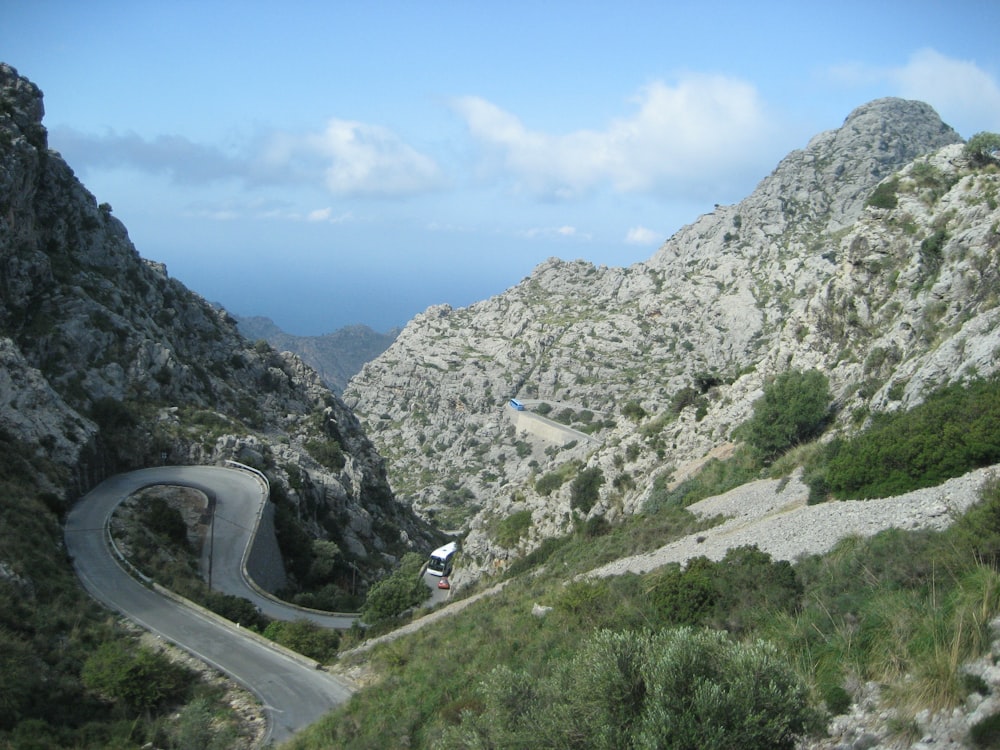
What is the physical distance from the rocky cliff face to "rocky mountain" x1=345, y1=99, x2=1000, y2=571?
38.0ft

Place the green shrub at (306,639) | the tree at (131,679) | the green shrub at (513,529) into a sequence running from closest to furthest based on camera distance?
the tree at (131,679)
the green shrub at (306,639)
the green shrub at (513,529)

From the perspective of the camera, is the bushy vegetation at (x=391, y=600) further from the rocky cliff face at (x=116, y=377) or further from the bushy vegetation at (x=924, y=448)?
the bushy vegetation at (x=924, y=448)

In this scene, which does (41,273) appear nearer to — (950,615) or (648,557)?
(648,557)

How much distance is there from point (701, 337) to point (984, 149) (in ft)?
210

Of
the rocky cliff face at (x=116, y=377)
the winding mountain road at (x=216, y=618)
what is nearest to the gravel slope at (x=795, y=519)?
the winding mountain road at (x=216, y=618)

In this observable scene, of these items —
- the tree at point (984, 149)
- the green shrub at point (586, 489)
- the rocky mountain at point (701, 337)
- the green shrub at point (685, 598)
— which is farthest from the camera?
the green shrub at point (586, 489)

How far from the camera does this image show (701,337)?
9806cm

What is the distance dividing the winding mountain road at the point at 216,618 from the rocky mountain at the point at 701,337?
1289 centimetres

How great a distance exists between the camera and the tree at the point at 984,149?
33.8 meters

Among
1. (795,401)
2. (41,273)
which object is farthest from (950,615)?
(41,273)

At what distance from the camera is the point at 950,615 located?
27.0 feet

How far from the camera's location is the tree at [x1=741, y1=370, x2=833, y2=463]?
87.6 ft

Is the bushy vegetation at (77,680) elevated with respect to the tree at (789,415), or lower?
lower

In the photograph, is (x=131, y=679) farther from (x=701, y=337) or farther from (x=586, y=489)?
(x=701, y=337)
